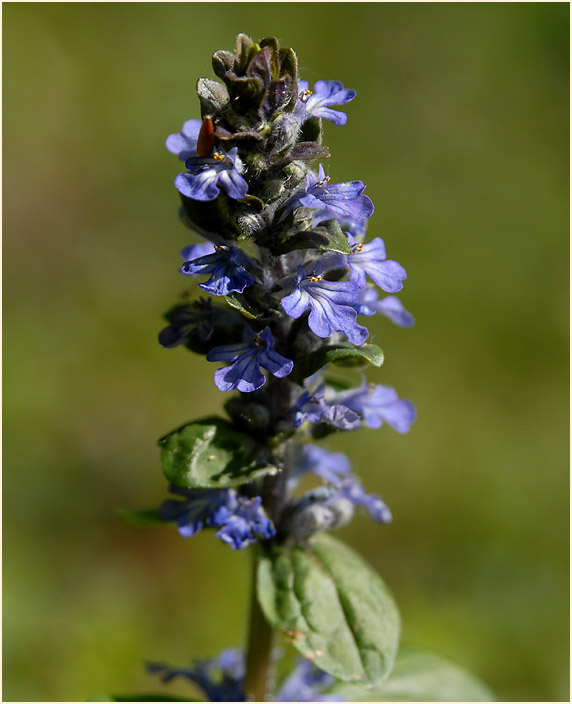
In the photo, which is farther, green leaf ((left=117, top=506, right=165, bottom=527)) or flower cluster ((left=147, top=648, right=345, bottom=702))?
flower cluster ((left=147, top=648, right=345, bottom=702))

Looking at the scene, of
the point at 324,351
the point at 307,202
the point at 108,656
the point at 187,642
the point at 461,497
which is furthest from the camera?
the point at 461,497

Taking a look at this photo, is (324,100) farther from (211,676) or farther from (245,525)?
(211,676)

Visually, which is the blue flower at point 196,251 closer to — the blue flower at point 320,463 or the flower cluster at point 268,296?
the flower cluster at point 268,296

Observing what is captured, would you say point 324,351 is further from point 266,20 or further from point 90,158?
point 266,20

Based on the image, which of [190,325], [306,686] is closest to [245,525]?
[190,325]

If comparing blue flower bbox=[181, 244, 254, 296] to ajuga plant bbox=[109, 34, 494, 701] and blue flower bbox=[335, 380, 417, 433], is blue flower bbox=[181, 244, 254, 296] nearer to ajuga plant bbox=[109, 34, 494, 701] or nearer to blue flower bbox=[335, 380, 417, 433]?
ajuga plant bbox=[109, 34, 494, 701]

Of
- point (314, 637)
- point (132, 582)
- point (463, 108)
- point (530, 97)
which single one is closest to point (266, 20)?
point (463, 108)

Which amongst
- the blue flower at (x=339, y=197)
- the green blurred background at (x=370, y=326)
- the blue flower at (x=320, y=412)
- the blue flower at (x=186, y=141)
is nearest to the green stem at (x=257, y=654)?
the blue flower at (x=320, y=412)

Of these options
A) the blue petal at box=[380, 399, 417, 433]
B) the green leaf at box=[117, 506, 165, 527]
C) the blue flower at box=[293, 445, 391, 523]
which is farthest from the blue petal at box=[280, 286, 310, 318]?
the green leaf at box=[117, 506, 165, 527]
